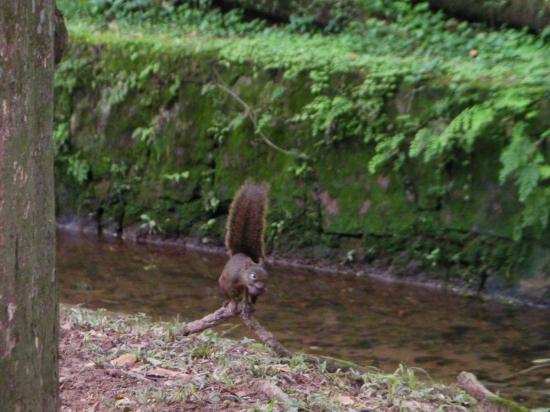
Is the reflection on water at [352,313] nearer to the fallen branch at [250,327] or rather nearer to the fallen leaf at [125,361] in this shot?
the fallen branch at [250,327]

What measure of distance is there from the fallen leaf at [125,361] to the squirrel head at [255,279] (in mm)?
655

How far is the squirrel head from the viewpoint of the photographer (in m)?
4.87

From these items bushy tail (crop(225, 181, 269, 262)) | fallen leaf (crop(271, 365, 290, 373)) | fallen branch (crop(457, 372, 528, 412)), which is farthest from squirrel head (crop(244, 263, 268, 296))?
fallen branch (crop(457, 372, 528, 412))

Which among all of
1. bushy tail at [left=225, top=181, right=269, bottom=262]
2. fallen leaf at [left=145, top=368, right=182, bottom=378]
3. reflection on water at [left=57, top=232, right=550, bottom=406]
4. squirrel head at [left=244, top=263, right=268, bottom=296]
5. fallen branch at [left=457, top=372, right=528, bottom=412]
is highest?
bushy tail at [left=225, top=181, right=269, bottom=262]

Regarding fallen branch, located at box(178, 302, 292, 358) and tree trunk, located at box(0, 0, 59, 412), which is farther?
fallen branch, located at box(178, 302, 292, 358)

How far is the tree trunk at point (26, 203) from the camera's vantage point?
9.68 feet

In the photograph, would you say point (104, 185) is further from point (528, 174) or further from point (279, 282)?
point (528, 174)

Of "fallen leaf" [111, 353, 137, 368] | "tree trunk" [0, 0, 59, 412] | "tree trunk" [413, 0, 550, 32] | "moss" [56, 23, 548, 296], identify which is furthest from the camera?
"tree trunk" [413, 0, 550, 32]

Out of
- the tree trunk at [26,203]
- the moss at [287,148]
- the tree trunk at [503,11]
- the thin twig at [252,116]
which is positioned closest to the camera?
the tree trunk at [26,203]

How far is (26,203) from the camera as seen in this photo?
3.02m

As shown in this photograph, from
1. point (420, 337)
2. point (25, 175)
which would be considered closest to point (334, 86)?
point (420, 337)

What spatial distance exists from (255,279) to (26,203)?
78.6 inches

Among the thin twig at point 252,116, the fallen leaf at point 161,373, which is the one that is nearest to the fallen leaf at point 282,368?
the fallen leaf at point 161,373

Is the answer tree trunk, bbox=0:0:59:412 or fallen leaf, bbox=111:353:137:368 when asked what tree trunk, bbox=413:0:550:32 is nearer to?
fallen leaf, bbox=111:353:137:368
